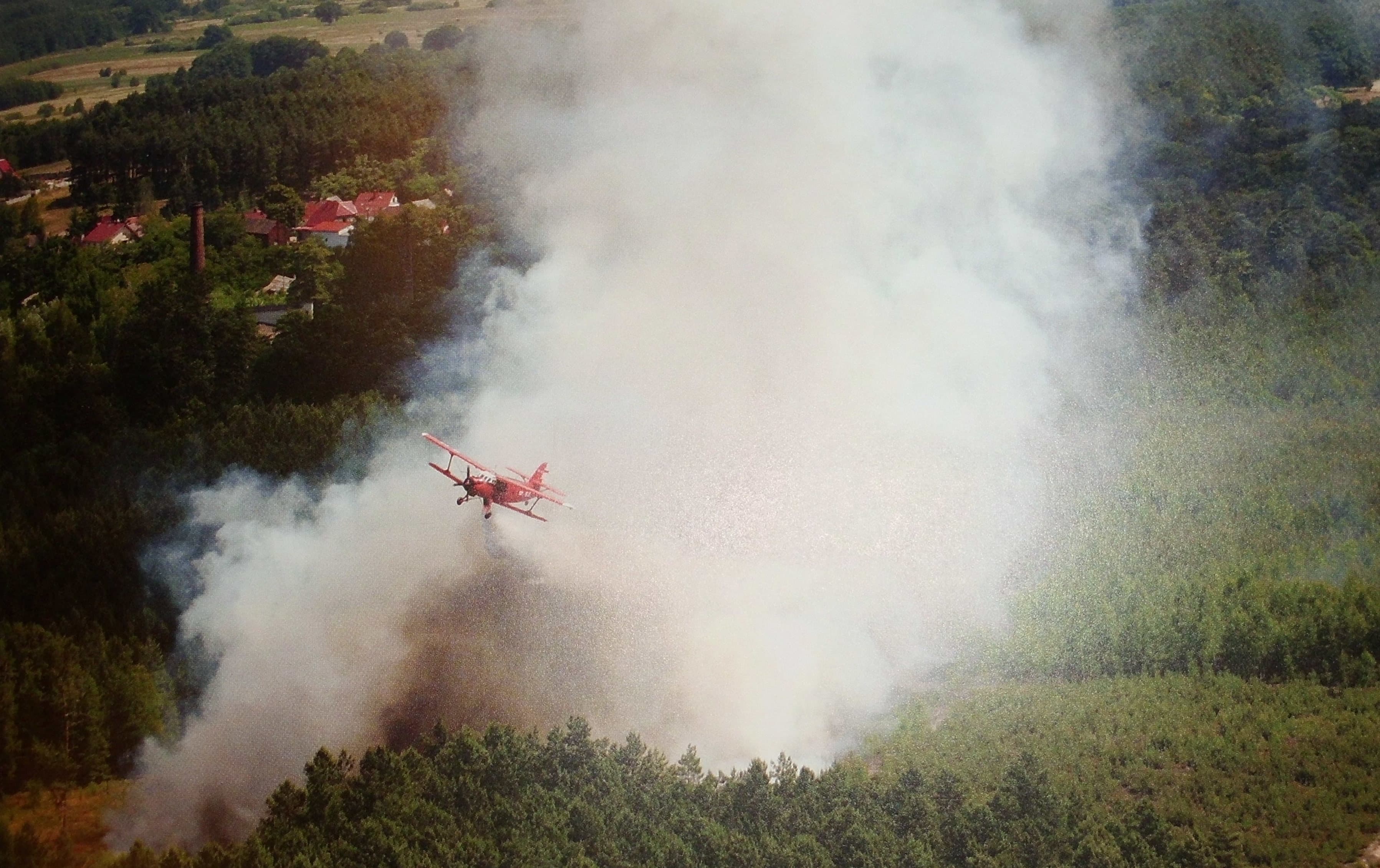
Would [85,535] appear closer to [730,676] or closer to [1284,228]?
[730,676]

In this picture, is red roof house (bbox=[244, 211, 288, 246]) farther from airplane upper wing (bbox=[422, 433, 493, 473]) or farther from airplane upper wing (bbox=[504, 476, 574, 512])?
airplane upper wing (bbox=[504, 476, 574, 512])

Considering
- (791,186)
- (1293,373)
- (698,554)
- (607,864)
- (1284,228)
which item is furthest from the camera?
(1284,228)

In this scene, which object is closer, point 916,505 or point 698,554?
point 698,554

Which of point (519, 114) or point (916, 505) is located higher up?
point (519, 114)

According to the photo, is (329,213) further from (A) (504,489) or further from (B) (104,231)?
(A) (504,489)

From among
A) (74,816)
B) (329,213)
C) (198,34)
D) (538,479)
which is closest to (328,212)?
(329,213)

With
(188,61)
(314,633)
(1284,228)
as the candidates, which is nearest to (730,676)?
(314,633)

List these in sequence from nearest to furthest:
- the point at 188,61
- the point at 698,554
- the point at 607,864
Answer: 1. the point at 607,864
2. the point at 698,554
3. the point at 188,61

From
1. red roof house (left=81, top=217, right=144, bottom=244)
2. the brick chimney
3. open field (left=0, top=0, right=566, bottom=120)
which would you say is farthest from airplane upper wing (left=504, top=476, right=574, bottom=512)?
red roof house (left=81, top=217, right=144, bottom=244)
